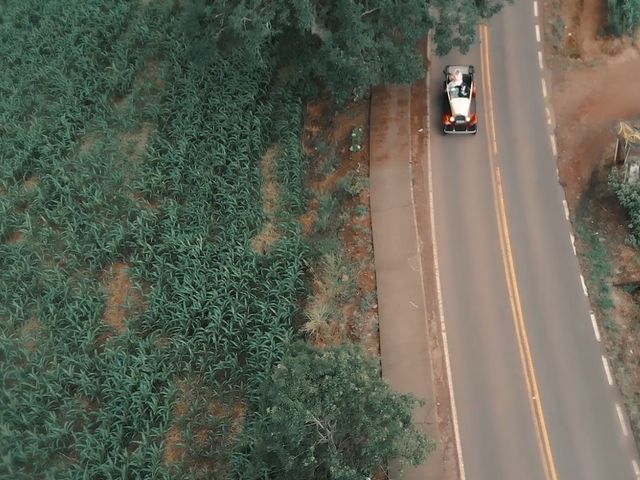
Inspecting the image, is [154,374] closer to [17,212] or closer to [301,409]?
[301,409]

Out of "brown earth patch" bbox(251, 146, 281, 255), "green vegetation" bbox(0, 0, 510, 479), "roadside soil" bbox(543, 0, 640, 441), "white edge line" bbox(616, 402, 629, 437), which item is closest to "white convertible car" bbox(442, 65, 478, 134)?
"green vegetation" bbox(0, 0, 510, 479)

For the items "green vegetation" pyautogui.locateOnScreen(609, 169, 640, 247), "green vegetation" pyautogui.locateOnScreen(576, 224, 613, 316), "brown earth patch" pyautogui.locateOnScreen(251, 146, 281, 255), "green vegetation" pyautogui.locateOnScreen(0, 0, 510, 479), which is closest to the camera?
"green vegetation" pyautogui.locateOnScreen(0, 0, 510, 479)

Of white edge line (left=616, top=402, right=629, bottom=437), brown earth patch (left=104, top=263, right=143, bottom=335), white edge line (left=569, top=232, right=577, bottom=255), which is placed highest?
white edge line (left=569, top=232, right=577, bottom=255)

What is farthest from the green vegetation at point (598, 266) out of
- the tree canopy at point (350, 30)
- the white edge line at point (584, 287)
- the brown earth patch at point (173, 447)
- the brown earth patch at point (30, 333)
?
the brown earth patch at point (30, 333)

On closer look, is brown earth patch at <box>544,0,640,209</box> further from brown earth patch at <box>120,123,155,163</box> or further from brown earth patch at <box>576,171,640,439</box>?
brown earth patch at <box>120,123,155,163</box>

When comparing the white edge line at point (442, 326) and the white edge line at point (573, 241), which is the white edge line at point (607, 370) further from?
the white edge line at point (442, 326)

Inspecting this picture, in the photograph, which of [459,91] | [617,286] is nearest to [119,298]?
[459,91]
